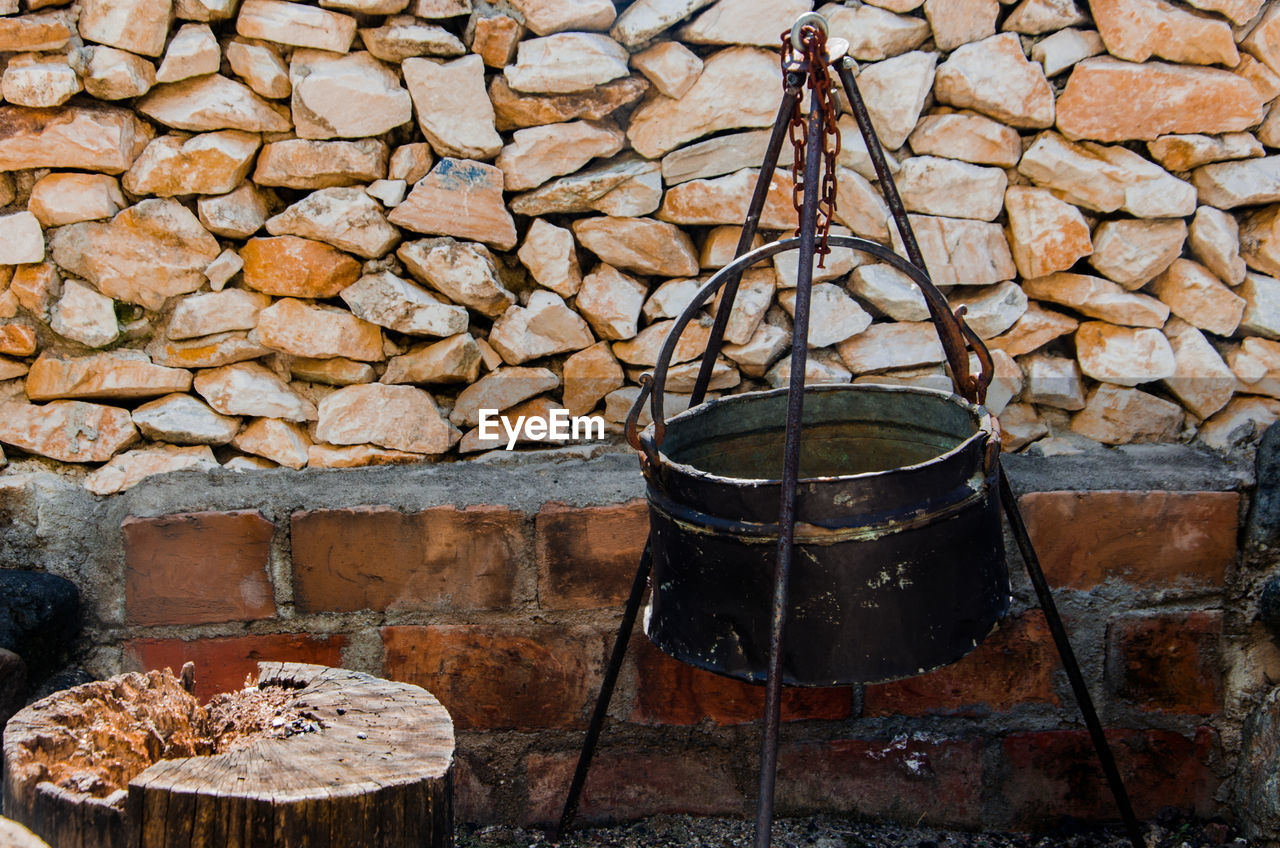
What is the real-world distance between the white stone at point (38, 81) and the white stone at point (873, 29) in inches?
48.3

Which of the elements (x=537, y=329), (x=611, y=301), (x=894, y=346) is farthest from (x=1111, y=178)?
(x=537, y=329)

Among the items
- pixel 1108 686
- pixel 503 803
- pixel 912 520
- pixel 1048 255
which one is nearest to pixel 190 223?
pixel 503 803

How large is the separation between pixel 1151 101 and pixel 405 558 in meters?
1.47

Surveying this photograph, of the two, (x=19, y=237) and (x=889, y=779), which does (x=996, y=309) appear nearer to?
(x=889, y=779)

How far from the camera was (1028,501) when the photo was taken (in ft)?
5.66

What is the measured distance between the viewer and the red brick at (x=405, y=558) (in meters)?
1.74

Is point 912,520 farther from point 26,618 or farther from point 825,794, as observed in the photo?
point 26,618

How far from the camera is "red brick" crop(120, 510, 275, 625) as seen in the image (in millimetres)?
1733

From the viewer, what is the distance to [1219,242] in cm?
171

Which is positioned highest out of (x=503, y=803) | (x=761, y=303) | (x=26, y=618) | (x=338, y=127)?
(x=338, y=127)

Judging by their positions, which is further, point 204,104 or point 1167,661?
point 1167,661

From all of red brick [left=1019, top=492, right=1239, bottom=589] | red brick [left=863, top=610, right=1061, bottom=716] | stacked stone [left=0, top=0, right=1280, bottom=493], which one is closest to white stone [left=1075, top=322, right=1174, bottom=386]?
stacked stone [left=0, top=0, right=1280, bottom=493]

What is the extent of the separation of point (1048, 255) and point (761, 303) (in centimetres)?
50

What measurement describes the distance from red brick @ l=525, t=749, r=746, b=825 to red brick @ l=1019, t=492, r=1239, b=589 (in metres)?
0.70
